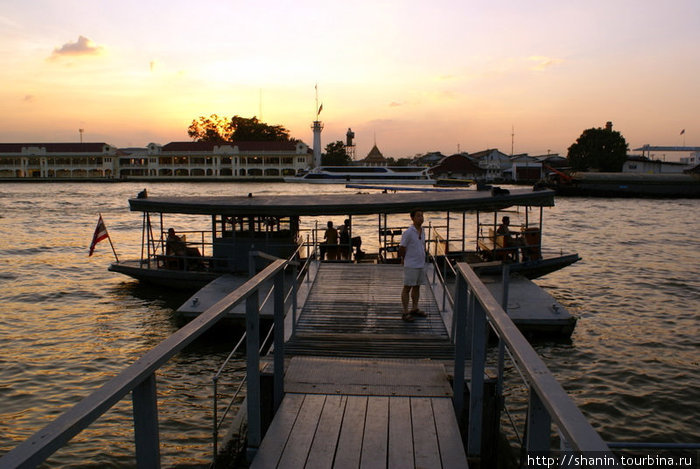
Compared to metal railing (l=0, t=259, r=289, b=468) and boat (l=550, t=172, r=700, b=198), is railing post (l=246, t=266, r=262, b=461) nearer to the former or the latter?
metal railing (l=0, t=259, r=289, b=468)

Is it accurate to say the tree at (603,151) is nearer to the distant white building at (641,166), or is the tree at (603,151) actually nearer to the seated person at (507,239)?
the distant white building at (641,166)

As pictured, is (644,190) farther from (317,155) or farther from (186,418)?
(186,418)

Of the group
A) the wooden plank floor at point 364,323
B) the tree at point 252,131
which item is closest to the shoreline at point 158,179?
the tree at point 252,131

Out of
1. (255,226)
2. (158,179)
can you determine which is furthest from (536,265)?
(158,179)

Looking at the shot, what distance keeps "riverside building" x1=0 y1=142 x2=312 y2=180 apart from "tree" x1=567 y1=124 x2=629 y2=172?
202 feet

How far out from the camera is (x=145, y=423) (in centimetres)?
249

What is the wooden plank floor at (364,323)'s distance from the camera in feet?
28.9

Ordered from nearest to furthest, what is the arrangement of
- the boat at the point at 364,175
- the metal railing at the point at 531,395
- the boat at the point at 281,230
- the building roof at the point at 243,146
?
the metal railing at the point at 531,395 → the boat at the point at 281,230 → the boat at the point at 364,175 → the building roof at the point at 243,146

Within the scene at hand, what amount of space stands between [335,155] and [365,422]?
14015 cm

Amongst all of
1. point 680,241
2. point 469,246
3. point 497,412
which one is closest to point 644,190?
point 680,241

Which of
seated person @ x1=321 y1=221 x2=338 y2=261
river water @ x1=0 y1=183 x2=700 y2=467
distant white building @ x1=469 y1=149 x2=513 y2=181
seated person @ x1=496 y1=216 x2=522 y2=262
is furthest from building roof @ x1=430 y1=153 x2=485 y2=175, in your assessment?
seated person @ x1=321 y1=221 x2=338 y2=261

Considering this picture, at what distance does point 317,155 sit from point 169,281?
108 m

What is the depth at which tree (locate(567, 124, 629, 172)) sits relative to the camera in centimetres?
11112

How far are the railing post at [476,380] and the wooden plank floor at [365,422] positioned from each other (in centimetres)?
14
